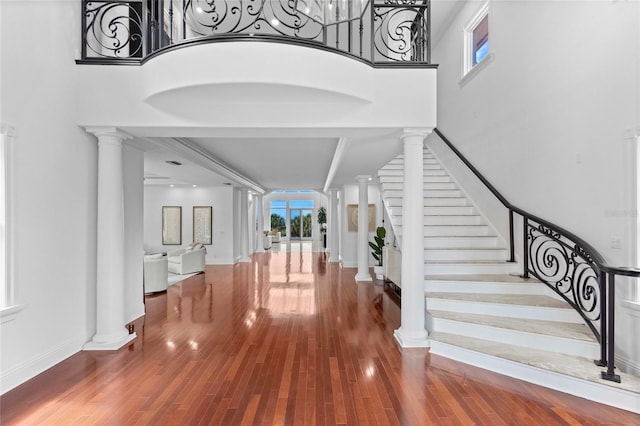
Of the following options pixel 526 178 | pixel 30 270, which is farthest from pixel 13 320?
pixel 526 178

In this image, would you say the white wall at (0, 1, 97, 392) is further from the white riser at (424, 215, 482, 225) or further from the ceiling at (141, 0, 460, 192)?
the white riser at (424, 215, 482, 225)

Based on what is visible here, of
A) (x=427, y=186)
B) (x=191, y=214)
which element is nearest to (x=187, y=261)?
(x=191, y=214)

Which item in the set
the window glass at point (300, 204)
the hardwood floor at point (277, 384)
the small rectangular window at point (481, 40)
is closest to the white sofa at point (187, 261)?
the hardwood floor at point (277, 384)

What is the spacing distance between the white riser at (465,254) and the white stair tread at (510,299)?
757 mm

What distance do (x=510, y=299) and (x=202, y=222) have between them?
9533 millimetres

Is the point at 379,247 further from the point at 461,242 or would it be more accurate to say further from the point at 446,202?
the point at 461,242

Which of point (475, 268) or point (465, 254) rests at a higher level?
point (465, 254)

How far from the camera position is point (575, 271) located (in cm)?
355

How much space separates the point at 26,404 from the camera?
2625 millimetres

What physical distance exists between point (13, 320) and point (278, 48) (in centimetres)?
Result: 344

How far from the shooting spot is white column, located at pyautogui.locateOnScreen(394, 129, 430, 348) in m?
3.88

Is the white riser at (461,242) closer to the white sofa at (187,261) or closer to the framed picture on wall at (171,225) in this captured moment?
the white sofa at (187,261)

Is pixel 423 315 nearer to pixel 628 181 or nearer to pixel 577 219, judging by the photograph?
pixel 577 219

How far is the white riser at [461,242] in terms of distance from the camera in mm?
5035
